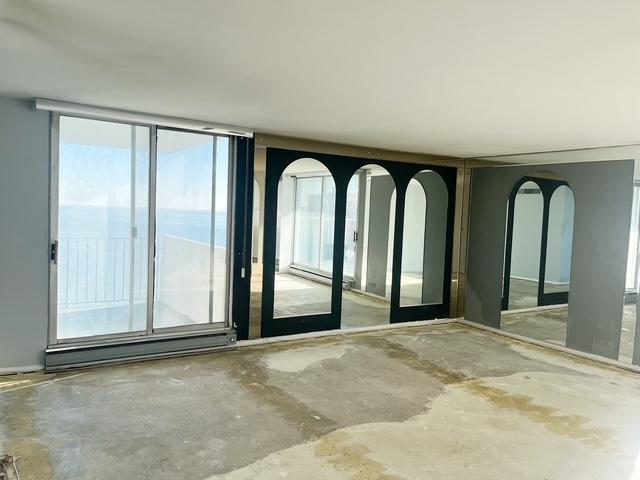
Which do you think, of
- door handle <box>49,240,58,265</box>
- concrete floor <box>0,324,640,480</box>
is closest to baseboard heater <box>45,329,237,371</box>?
concrete floor <box>0,324,640,480</box>

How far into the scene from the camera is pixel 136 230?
4.75m

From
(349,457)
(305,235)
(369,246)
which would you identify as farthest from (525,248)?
(349,457)

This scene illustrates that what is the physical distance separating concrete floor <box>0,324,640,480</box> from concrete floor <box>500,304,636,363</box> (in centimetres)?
39

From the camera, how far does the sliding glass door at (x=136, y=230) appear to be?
14.5ft

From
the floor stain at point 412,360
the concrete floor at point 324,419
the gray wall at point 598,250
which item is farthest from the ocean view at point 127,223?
the gray wall at point 598,250

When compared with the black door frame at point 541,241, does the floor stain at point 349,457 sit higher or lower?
lower

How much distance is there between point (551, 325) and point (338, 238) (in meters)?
2.91

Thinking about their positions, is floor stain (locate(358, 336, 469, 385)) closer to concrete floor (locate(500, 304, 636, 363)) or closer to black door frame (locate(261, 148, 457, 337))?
black door frame (locate(261, 148, 457, 337))

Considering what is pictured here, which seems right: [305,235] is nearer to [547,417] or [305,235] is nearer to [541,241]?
[541,241]

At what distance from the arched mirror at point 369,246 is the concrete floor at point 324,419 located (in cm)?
230

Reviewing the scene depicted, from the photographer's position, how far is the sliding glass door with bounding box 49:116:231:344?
4422mm

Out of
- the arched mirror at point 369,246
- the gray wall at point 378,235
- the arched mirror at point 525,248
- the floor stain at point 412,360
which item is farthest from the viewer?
the gray wall at point 378,235

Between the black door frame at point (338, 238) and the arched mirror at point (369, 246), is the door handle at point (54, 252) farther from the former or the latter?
the arched mirror at point (369, 246)

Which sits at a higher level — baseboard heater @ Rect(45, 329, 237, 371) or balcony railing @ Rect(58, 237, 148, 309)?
balcony railing @ Rect(58, 237, 148, 309)
